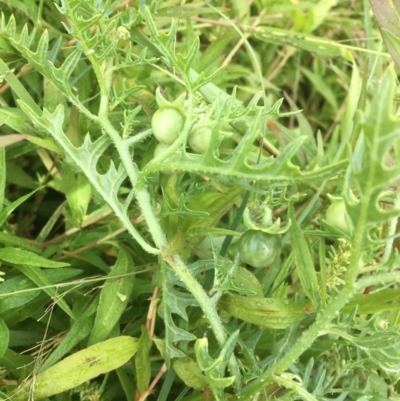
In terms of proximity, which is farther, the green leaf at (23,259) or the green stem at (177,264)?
the green leaf at (23,259)

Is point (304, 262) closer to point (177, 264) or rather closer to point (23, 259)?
point (177, 264)

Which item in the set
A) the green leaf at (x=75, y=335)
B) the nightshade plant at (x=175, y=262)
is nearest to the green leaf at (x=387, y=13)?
the nightshade plant at (x=175, y=262)

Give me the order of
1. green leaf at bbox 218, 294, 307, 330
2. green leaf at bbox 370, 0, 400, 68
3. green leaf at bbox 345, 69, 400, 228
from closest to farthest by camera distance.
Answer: green leaf at bbox 345, 69, 400, 228 < green leaf at bbox 218, 294, 307, 330 < green leaf at bbox 370, 0, 400, 68

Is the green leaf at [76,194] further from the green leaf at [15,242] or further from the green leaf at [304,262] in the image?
the green leaf at [304,262]

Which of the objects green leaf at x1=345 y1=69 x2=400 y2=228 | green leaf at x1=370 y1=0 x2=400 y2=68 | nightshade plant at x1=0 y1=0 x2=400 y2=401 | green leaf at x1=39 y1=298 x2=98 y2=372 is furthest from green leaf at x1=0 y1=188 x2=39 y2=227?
green leaf at x1=370 y1=0 x2=400 y2=68

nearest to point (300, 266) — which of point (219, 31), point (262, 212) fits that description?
point (262, 212)

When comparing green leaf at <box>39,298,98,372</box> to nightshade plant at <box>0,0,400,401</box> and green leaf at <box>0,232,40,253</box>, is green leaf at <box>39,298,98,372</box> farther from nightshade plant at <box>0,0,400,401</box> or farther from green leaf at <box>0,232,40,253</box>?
green leaf at <box>0,232,40,253</box>

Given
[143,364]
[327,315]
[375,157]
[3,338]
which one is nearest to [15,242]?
[3,338]

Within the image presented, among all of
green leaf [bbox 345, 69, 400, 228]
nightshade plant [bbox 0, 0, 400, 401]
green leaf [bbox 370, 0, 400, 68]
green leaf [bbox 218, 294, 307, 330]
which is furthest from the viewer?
green leaf [bbox 370, 0, 400, 68]

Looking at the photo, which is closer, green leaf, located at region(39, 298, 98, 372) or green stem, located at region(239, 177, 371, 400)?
green stem, located at region(239, 177, 371, 400)
